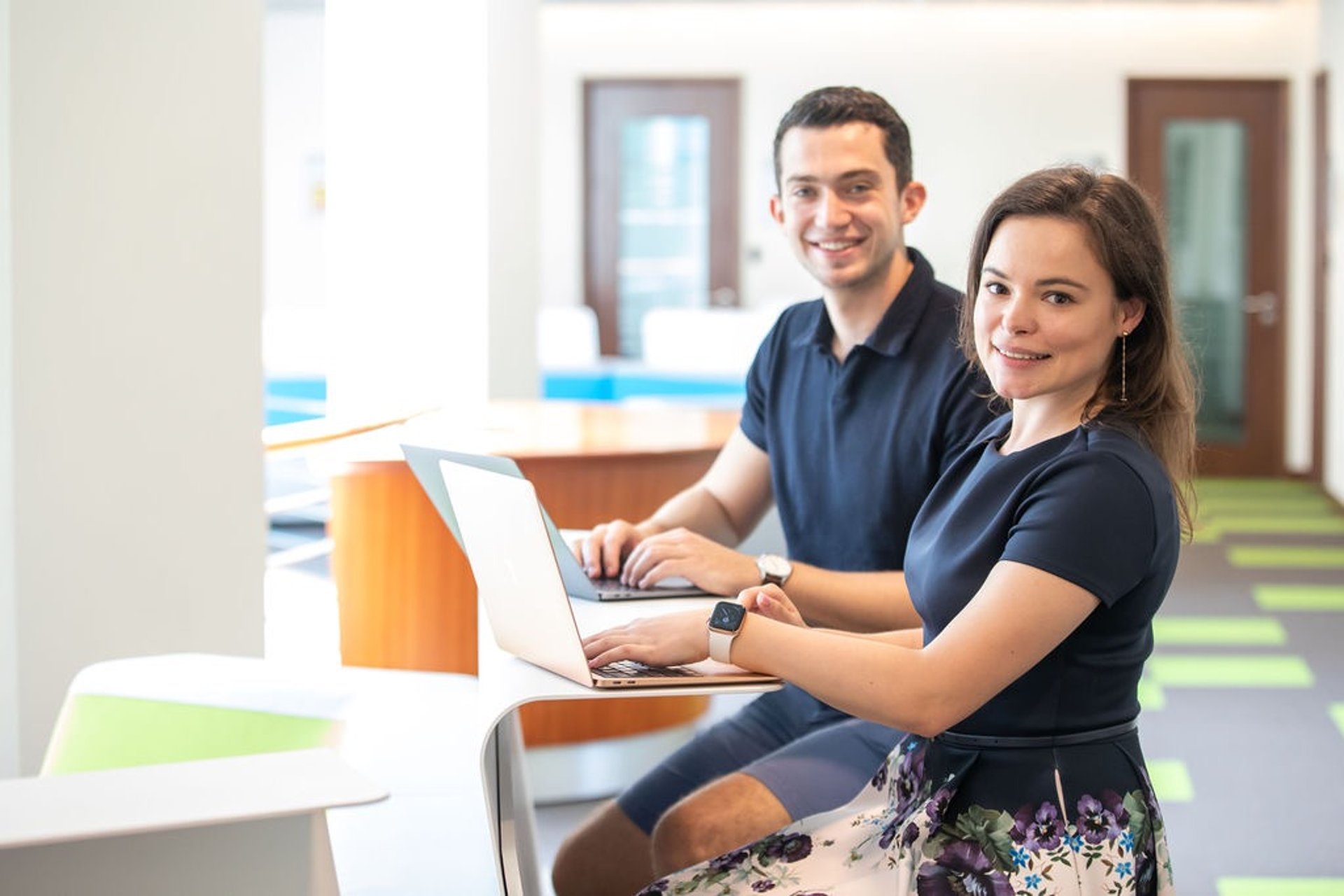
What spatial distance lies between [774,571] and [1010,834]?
642 mm

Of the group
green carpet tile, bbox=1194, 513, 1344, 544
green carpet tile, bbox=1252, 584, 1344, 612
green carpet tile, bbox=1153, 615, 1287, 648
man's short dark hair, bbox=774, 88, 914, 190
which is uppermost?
man's short dark hair, bbox=774, 88, 914, 190

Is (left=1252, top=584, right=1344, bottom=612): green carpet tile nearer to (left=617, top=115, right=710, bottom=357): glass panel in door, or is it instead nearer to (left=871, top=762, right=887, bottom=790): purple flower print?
(left=871, top=762, right=887, bottom=790): purple flower print

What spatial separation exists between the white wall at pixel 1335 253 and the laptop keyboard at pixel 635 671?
8427 millimetres

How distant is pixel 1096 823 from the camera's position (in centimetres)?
177

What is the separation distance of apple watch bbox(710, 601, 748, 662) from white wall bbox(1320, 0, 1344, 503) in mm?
8397

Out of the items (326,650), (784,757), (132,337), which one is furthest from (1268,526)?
(132,337)

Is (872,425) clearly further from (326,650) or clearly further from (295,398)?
(295,398)

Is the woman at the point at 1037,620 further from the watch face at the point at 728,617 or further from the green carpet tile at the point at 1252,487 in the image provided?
the green carpet tile at the point at 1252,487

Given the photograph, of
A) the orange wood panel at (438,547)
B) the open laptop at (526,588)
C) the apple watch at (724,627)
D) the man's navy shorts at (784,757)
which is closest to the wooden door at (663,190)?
the orange wood panel at (438,547)

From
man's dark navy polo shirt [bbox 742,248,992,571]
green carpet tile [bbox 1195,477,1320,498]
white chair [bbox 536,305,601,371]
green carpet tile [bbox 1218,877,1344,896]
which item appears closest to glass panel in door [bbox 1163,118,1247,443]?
green carpet tile [bbox 1195,477,1320,498]

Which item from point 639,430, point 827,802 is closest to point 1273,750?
point 639,430

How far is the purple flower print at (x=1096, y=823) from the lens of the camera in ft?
5.81

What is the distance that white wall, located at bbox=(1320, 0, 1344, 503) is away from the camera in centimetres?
952

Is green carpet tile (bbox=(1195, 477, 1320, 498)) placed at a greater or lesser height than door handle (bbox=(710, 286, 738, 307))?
lesser
